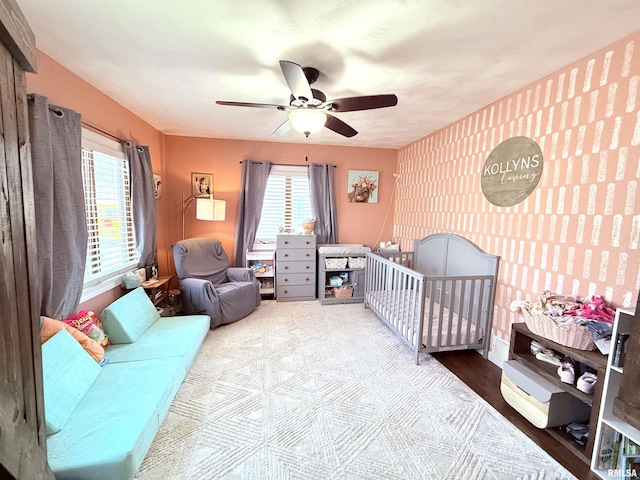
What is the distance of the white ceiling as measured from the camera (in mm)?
1396

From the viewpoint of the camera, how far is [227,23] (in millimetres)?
1521

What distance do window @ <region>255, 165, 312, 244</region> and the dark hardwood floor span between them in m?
2.75

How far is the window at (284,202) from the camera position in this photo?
421 cm

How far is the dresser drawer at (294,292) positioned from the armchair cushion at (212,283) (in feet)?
1.42

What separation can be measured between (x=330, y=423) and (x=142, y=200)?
9.37 ft

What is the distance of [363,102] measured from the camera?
6.15 feet

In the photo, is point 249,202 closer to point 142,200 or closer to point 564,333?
point 142,200

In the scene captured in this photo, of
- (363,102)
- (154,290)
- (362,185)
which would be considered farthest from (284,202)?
(363,102)

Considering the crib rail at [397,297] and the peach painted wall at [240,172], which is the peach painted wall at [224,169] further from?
Result: the crib rail at [397,297]

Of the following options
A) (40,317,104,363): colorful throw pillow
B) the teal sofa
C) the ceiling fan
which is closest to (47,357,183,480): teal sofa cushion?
the teal sofa

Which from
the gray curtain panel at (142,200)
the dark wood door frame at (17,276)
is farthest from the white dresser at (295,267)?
the dark wood door frame at (17,276)

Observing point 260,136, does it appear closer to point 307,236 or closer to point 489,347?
point 307,236

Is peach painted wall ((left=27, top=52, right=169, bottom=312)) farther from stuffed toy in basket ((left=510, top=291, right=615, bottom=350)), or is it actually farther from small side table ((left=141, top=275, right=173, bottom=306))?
stuffed toy in basket ((left=510, top=291, right=615, bottom=350))

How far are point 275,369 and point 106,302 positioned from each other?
5.72 feet
